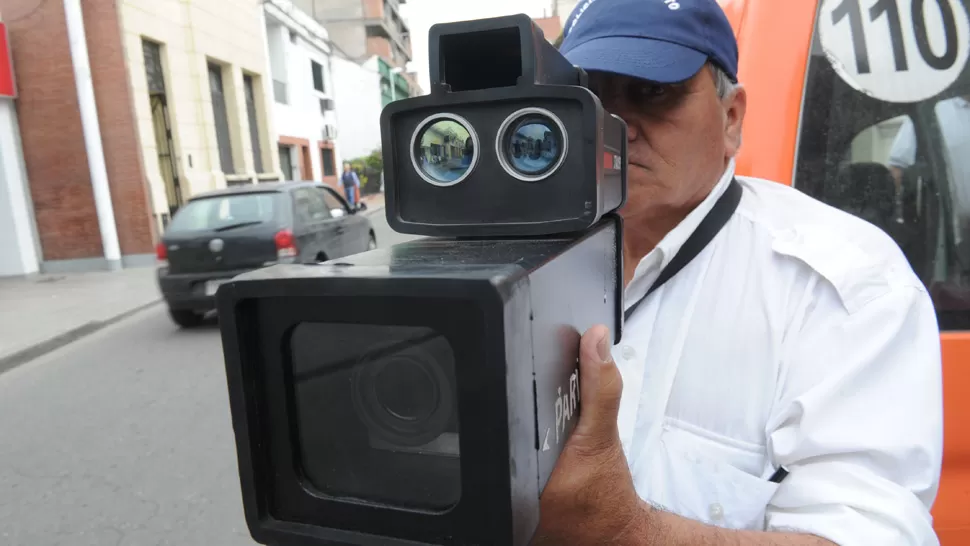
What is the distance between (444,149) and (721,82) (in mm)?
719

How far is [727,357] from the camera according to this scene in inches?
45.8

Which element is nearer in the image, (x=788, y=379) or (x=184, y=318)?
(x=788, y=379)

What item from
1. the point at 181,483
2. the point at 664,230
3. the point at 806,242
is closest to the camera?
the point at 806,242

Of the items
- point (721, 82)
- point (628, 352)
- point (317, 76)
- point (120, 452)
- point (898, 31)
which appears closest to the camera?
point (628, 352)

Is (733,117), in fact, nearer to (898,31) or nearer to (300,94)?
(898,31)

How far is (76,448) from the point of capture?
155 inches

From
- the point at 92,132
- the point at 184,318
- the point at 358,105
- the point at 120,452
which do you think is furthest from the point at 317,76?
the point at 120,452

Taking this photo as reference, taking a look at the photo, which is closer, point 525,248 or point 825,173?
point 525,248

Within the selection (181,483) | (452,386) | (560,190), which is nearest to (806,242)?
(560,190)

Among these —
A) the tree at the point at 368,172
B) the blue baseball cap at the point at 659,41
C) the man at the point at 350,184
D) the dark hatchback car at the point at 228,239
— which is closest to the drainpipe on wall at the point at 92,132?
the dark hatchback car at the point at 228,239

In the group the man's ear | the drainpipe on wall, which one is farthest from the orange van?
the drainpipe on wall

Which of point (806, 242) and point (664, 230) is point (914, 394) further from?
point (664, 230)

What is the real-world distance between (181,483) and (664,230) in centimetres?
304

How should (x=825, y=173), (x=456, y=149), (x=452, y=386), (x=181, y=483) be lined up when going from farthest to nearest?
(x=181, y=483) < (x=825, y=173) < (x=456, y=149) < (x=452, y=386)
